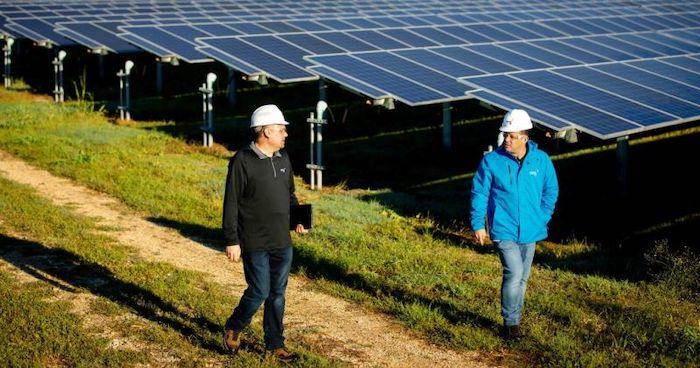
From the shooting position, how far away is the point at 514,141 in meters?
7.98

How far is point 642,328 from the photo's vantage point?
28.9 ft

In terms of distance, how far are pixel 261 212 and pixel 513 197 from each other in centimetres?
220

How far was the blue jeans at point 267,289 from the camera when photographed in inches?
294

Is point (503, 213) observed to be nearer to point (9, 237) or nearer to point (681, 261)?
point (681, 261)

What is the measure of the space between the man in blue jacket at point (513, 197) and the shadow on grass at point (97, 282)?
260cm

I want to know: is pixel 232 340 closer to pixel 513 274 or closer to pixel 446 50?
pixel 513 274

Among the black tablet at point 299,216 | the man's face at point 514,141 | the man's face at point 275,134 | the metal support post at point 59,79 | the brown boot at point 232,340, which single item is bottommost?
the metal support post at point 59,79

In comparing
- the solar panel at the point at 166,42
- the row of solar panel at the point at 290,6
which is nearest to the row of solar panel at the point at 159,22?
the solar panel at the point at 166,42

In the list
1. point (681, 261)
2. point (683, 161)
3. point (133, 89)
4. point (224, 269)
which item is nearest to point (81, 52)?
point (133, 89)

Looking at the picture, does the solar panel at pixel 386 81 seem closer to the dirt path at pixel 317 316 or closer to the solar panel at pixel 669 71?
the solar panel at pixel 669 71

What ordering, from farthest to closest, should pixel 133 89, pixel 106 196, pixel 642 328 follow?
pixel 133 89
pixel 106 196
pixel 642 328

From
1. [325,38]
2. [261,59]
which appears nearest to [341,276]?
[261,59]

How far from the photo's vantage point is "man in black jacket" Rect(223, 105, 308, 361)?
7.36 metres

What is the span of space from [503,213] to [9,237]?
22.7 feet
